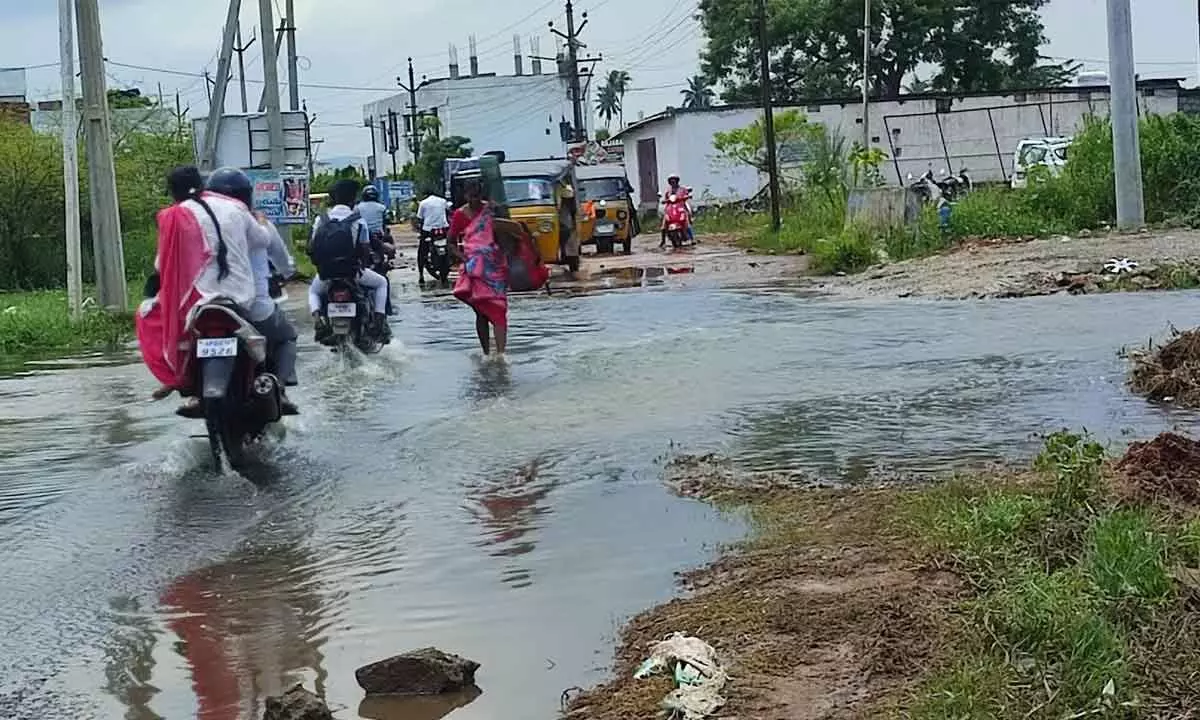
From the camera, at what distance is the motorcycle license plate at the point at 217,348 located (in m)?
8.19

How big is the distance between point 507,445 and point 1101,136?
67.9 feet

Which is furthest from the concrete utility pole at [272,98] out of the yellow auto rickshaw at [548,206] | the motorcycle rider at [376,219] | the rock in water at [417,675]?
the rock in water at [417,675]

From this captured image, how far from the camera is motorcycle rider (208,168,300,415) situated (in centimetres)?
891

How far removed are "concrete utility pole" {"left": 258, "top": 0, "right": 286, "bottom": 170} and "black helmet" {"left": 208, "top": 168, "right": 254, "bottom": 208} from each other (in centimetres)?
2038

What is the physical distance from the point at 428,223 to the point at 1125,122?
12067 mm

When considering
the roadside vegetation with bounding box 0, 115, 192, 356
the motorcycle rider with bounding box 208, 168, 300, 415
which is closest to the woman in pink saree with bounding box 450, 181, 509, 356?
the motorcycle rider with bounding box 208, 168, 300, 415

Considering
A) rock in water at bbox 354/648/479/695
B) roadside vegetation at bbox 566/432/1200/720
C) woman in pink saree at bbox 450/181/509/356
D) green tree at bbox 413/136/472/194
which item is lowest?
rock in water at bbox 354/648/479/695

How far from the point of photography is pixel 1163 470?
6133mm

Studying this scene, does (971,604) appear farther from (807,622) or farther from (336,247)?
(336,247)

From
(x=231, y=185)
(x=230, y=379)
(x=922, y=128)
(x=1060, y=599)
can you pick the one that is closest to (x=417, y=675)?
(x=1060, y=599)

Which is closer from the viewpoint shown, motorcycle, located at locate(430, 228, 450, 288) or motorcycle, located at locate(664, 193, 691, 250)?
motorcycle, located at locate(430, 228, 450, 288)

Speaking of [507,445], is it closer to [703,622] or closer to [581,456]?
[581,456]

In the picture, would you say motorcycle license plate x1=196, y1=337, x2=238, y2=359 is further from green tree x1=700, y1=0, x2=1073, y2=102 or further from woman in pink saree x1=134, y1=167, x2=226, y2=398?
green tree x1=700, y1=0, x2=1073, y2=102

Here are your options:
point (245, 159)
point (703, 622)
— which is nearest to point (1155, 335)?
point (703, 622)
